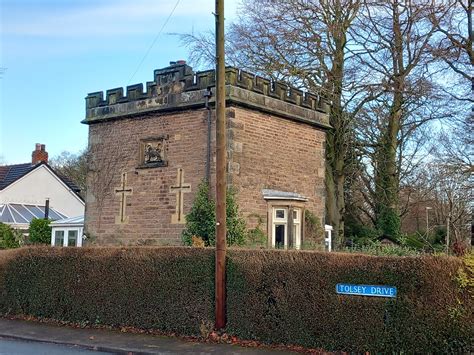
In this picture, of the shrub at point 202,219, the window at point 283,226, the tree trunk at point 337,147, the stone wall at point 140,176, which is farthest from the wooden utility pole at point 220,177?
the tree trunk at point 337,147

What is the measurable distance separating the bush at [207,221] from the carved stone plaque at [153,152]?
90.6 inches

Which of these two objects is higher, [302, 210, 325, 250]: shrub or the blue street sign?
[302, 210, 325, 250]: shrub

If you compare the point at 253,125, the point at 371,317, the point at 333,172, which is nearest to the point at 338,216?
the point at 333,172

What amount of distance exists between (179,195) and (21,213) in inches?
987

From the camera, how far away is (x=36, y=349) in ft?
40.0

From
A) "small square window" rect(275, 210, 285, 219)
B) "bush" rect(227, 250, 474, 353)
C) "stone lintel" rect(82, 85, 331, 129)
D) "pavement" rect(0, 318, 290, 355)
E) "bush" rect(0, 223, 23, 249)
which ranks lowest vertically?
"pavement" rect(0, 318, 290, 355)

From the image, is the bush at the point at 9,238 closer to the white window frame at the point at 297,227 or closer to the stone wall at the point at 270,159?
the stone wall at the point at 270,159

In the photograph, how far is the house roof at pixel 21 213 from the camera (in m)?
39.5

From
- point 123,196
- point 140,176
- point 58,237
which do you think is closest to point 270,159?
point 140,176

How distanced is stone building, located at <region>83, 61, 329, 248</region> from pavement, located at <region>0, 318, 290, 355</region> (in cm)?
586

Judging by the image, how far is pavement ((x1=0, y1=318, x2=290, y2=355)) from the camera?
38.4 feet

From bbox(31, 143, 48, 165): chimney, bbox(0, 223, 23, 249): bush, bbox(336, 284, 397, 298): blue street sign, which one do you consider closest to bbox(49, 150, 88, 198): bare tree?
bbox(31, 143, 48, 165): chimney

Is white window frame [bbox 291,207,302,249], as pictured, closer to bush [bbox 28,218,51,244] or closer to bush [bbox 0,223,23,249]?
bush [bbox 0,223,23,249]

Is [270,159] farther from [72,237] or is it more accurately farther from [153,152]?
[72,237]
